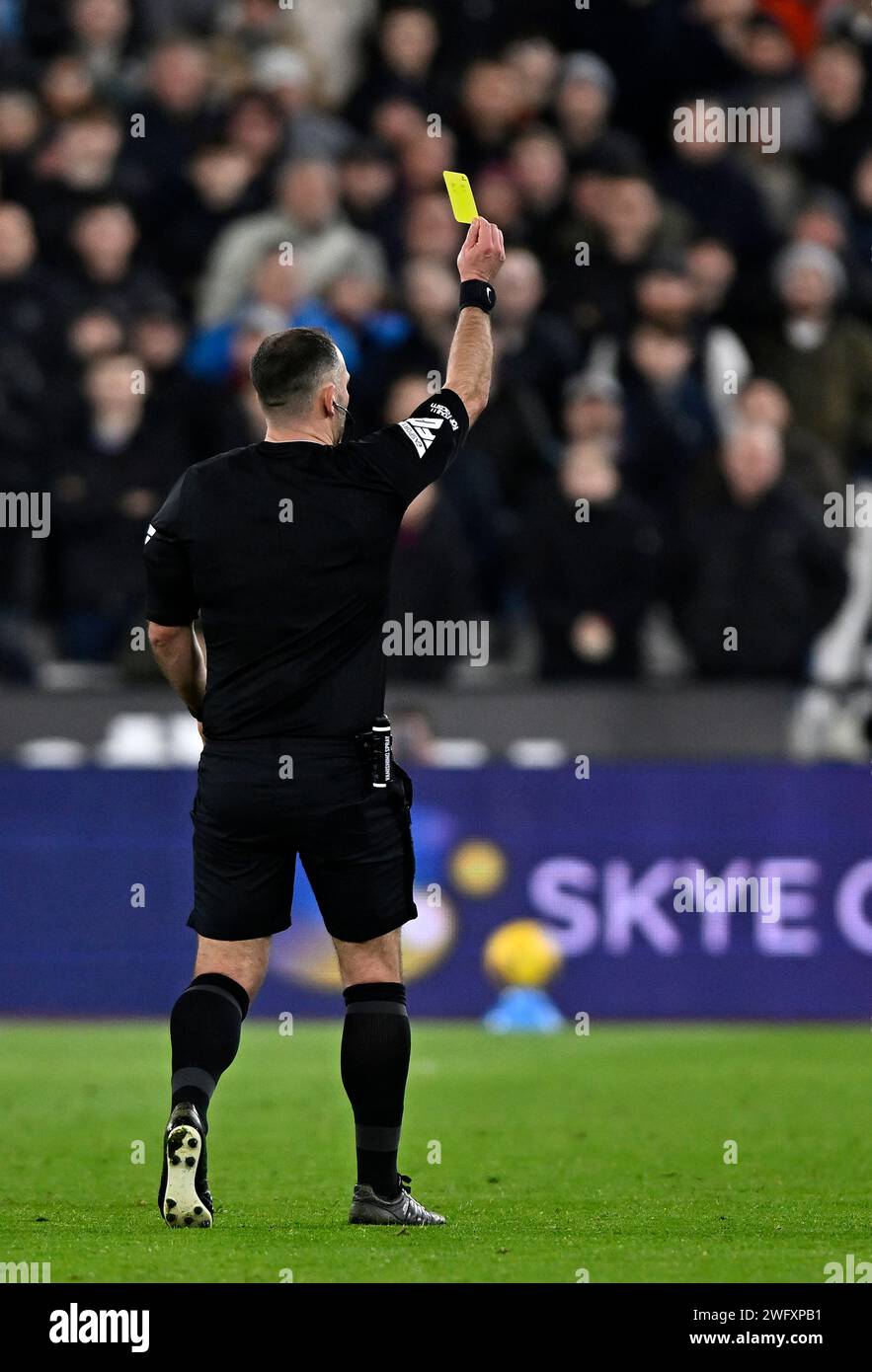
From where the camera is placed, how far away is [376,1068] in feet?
22.9

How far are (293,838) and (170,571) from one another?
0.76 m

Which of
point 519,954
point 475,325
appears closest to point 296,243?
point 519,954

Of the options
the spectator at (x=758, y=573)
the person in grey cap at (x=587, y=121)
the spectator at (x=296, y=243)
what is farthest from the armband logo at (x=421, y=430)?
the person in grey cap at (x=587, y=121)

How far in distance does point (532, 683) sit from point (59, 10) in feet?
20.0

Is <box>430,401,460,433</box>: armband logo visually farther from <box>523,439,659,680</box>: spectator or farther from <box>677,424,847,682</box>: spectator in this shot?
<box>677,424,847,682</box>: spectator

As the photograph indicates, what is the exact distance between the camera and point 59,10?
1745cm

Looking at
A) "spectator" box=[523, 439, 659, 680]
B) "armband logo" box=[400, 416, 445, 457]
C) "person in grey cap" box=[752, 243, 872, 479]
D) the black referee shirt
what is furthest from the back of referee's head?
"person in grey cap" box=[752, 243, 872, 479]

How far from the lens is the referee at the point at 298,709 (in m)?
6.88

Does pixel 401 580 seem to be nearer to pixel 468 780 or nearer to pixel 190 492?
pixel 468 780

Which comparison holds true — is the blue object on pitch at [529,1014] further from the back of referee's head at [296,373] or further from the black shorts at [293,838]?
the back of referee's head at [296,373]

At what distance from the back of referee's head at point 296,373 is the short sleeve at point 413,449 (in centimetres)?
16

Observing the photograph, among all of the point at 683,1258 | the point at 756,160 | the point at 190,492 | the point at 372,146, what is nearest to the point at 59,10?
the point at 372,146

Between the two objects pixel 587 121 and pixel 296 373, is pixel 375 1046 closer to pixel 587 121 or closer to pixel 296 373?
pixel 296 373

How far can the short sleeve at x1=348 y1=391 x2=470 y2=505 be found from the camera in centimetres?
695
